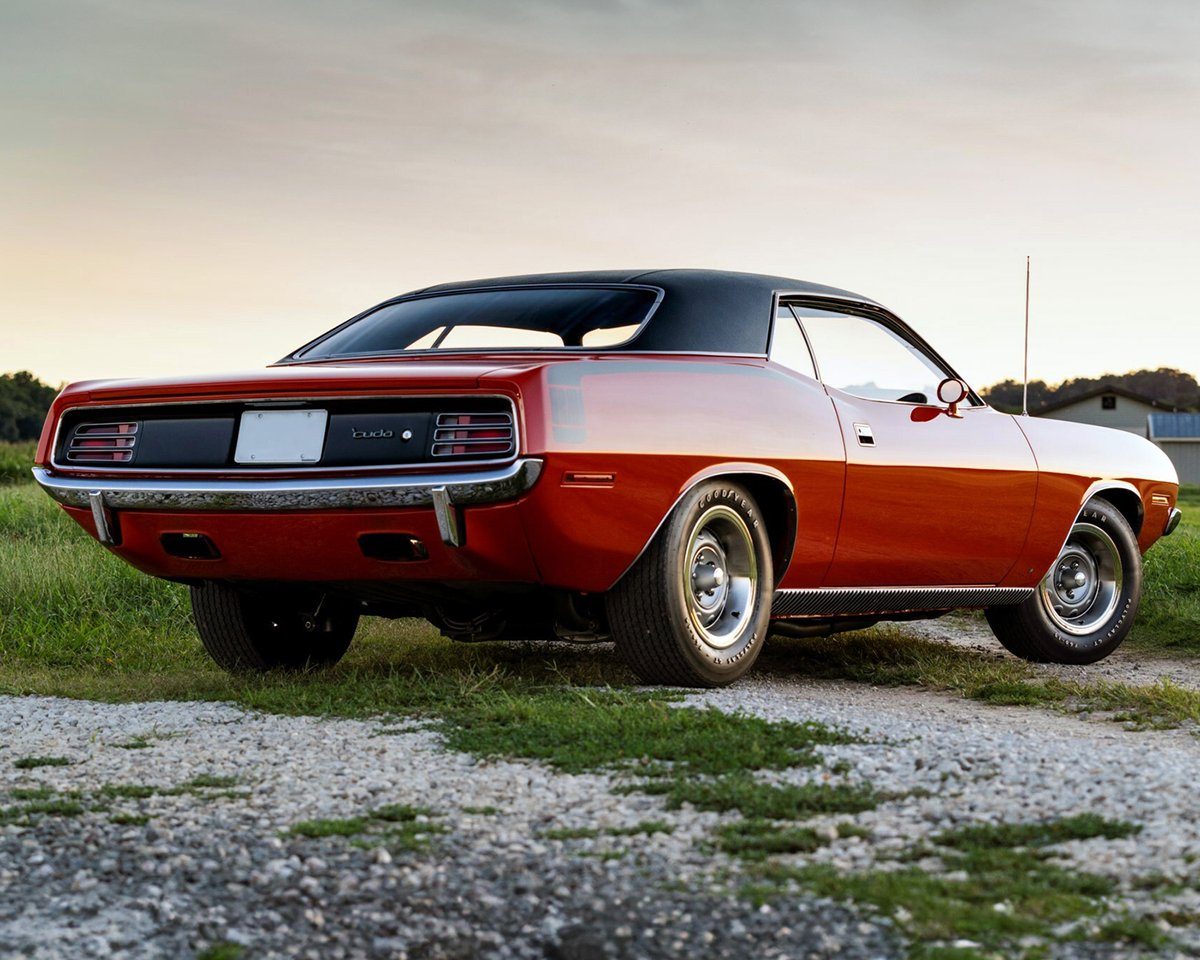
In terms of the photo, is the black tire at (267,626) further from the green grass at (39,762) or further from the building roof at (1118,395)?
the building roof at (1118,395)

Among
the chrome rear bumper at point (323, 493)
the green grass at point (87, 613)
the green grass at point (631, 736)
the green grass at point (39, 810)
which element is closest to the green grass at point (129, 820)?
the green grass at point (39, 810)

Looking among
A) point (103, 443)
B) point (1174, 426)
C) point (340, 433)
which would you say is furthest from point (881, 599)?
point (1174, 426)

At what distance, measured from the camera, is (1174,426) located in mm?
76562

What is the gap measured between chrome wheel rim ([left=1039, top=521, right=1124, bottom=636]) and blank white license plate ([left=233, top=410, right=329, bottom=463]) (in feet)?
13.4

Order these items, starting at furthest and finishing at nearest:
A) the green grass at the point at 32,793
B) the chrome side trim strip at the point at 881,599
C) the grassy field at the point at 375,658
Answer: the chrome side trim strip at the point at 881,599 < the grassy field at the point at 375,658 < the green grass at the point at 32,793

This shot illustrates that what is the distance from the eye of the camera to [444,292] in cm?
679

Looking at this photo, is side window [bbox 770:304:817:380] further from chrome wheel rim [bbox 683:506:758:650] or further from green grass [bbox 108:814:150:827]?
green grass [bbox 108:814:150:827]

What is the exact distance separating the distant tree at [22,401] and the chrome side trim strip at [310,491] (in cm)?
Answer: 6833

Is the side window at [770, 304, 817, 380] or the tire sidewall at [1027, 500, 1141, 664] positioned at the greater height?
the side window at [770, 304, 817, 380]

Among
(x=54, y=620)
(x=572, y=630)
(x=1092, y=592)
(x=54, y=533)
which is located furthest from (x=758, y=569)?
(x=54, y=533)

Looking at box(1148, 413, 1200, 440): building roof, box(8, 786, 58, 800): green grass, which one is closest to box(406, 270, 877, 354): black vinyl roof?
box(8, 786, 58, 800): green grass

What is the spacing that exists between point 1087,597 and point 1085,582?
82mm

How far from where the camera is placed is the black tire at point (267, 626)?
266 inches

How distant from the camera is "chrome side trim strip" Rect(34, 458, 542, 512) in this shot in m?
5.18
